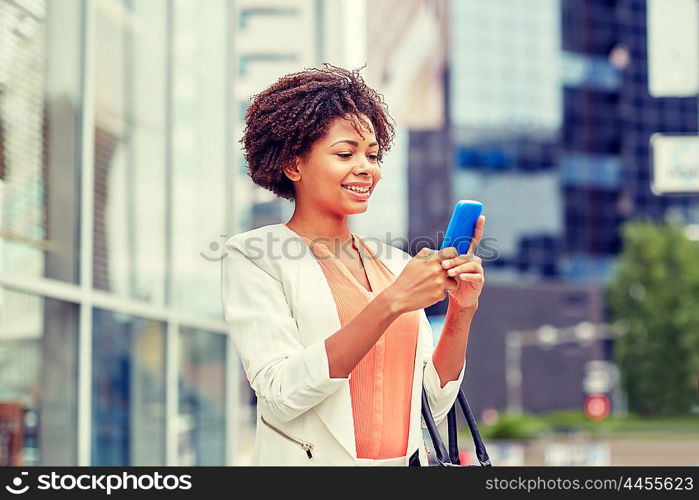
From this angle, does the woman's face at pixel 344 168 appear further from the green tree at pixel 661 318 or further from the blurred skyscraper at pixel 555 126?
the blurred skyscraper at pixel 555 126

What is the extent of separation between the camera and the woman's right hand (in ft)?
6.33

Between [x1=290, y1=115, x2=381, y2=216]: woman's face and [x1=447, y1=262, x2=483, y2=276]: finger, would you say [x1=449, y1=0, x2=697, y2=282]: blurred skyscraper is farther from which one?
[x1=447, y1=262, x2=483, y2=276]: finger

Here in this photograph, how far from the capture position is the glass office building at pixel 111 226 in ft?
17.8

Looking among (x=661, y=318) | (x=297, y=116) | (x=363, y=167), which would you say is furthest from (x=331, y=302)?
(x=661, y=318)

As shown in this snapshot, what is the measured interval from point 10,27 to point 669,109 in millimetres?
69319

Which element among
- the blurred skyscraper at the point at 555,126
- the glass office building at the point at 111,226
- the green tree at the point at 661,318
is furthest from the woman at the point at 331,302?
the blurred skyscraper at the point at 555,126

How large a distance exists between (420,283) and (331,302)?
258 mm

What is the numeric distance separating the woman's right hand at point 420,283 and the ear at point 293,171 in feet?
1.40

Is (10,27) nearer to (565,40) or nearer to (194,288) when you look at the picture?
(194,288)

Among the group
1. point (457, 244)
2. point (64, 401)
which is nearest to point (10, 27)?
point (64, 401)

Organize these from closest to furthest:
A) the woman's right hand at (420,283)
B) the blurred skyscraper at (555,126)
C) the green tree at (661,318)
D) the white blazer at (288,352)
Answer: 1. the woman's right hand at (420,283)
2. the white blazer at (288,352)
3. the green tree at (661,318)
4. the blurred skyscraper at (555,126)

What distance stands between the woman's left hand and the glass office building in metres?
3.07

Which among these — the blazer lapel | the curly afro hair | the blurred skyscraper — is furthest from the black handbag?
the blurred skyscraper

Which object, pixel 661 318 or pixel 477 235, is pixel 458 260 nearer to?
pixel 477 235
